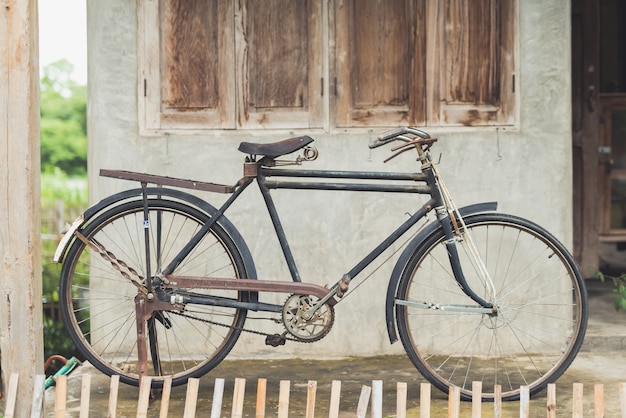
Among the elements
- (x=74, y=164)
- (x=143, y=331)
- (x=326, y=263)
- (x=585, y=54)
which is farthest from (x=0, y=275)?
(x=74, y=164)

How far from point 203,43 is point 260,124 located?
2.05 feet

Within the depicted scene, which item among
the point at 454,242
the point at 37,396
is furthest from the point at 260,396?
the point at 454,242

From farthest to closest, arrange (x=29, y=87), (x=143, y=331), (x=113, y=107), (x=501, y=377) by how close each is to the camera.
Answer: (x=113, y=107) → (x=501, y=377) → (x=143, y=331) → (x=29, y=87)

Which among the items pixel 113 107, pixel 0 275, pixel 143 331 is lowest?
pixel 143 331

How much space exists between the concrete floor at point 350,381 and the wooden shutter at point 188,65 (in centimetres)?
158

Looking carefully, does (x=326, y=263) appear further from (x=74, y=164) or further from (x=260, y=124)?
(x=74, y=164)

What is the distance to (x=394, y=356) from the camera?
5.94m

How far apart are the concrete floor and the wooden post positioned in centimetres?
55

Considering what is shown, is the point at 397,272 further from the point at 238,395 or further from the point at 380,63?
the point at 380,63

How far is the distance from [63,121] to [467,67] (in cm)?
3053

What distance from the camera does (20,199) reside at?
167 inches

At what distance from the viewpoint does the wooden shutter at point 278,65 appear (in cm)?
591

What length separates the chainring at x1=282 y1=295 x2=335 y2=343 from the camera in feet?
15.5

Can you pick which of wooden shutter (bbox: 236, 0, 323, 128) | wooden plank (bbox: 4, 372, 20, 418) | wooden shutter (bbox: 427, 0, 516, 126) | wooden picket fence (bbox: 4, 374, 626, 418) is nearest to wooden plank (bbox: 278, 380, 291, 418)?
wooden picket fence (bbox: 4, 374, 626, 418)
